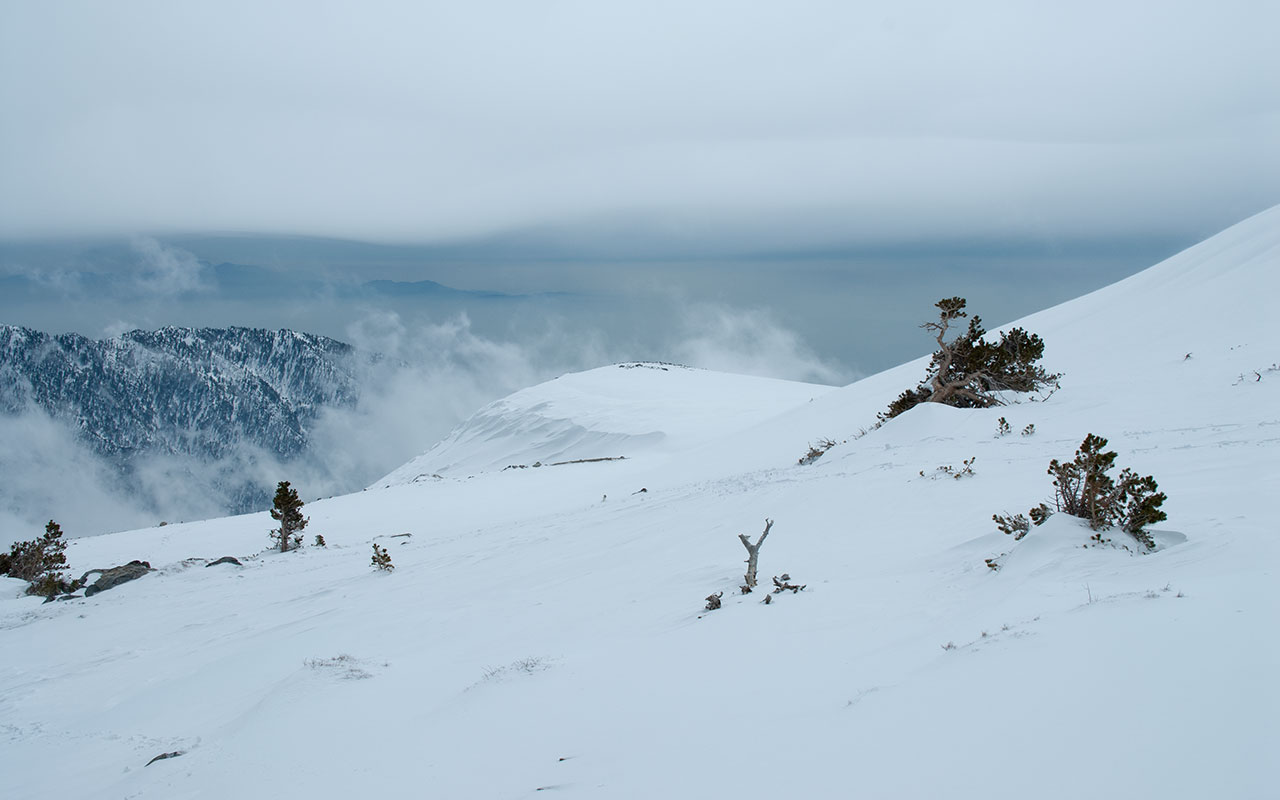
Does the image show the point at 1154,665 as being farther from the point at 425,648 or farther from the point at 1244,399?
the point at 1244,399

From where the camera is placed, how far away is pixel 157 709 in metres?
6.79

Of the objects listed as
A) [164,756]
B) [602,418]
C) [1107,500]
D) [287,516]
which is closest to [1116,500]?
[1107,500]

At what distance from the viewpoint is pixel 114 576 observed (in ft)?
40.8

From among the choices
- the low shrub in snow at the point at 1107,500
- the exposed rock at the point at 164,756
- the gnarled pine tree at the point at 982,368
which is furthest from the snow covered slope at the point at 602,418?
the exposed rock at the point at 164,756

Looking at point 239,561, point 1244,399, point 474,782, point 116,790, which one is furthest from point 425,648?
point 1244,399

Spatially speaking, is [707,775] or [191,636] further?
[191,636]

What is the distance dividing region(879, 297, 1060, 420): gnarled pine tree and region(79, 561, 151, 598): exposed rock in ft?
50.4

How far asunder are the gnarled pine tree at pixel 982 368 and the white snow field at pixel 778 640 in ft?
3.37

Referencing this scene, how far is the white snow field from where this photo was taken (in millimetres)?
2842

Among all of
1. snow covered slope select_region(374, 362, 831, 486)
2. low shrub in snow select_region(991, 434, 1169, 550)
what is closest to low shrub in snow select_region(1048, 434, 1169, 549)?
low shrub in snow select_region(991, 434, 1169, 550)

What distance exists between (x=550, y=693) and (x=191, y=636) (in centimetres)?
723

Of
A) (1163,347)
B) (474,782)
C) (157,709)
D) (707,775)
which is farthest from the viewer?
(1163,347)

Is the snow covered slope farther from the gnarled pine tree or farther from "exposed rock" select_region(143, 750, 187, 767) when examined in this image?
"exposed rock" select_region(143, 750, 187, 767)

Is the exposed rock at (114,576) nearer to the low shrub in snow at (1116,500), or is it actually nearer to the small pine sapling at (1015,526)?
the small pine sapling at (1015,526)
